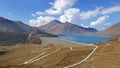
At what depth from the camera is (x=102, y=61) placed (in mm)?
69188

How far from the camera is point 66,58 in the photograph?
80.4m

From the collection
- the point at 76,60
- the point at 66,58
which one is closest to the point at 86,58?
the point at 76,60

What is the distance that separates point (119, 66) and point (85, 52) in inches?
915

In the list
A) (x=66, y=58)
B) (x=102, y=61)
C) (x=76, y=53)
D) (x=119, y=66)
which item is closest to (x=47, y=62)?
(x=66, y=58)

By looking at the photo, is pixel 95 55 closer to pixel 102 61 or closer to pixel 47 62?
pixel 102 61

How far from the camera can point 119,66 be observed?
206 feet

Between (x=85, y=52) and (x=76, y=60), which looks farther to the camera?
(x=85, y=52)

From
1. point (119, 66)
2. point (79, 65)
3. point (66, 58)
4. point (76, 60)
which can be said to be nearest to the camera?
point (119, 66)

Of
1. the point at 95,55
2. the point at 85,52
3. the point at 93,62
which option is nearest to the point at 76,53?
the point at 85,52

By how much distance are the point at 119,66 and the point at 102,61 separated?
7.56 meters

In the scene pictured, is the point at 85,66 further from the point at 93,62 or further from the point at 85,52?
the point at 85,52

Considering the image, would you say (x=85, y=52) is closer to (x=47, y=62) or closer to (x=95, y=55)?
(x=95, y=55)

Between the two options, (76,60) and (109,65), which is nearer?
(109,65)

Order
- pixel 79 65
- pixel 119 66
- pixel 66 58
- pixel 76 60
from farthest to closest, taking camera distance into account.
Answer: pixel 66 58
pixel 76 60
pixel 79 65
pixel 119 66
